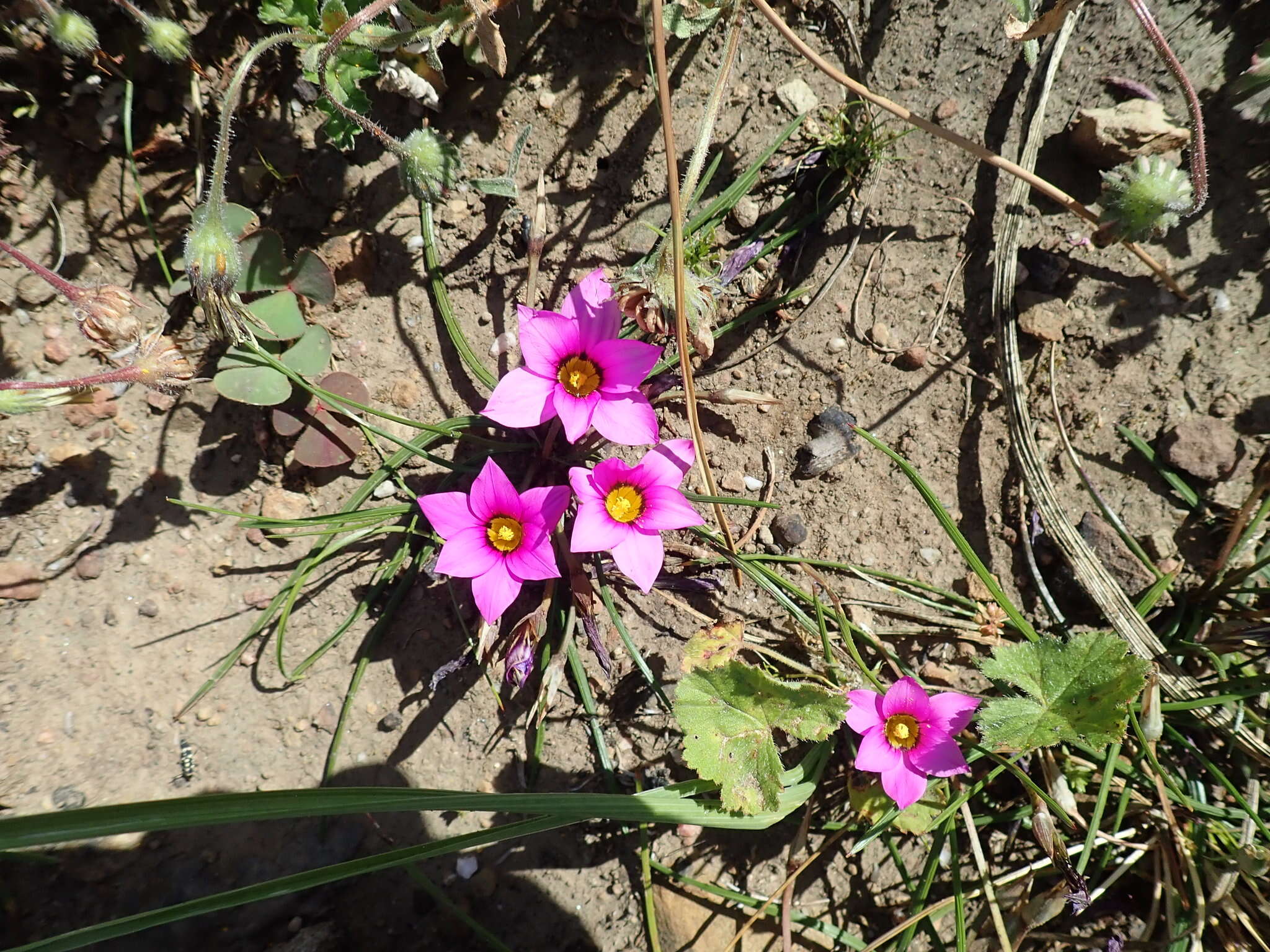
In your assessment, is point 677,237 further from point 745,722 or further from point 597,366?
point 745,722

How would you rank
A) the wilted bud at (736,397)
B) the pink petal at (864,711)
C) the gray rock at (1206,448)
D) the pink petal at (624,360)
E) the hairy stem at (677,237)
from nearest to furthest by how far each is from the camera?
1. the hairy stem at (677,237)
2. the pink petal at (624,360)
3. the pink petal at (864,711)
4. the wilted bud at (736,397)
5. the gray rock at (1206,448)

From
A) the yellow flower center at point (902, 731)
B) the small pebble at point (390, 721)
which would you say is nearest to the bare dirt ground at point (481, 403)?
the small pebble at point (390, 721)

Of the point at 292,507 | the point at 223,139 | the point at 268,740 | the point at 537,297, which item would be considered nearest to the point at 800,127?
the point at 537,297

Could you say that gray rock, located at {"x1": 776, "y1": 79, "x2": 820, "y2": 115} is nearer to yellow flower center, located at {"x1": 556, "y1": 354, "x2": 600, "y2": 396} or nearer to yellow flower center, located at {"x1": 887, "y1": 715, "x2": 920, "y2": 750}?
yellow flower center, located at {"x1": 556, "y1": 354, "x2": 600, "y2": 396}

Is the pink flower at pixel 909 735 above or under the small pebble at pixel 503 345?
under

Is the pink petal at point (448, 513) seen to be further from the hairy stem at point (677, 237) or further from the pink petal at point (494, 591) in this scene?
the hairy stem at point (677, 237)

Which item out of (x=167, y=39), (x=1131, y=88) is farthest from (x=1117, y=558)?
(x=167, y=39)

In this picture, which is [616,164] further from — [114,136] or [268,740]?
[268,740]
